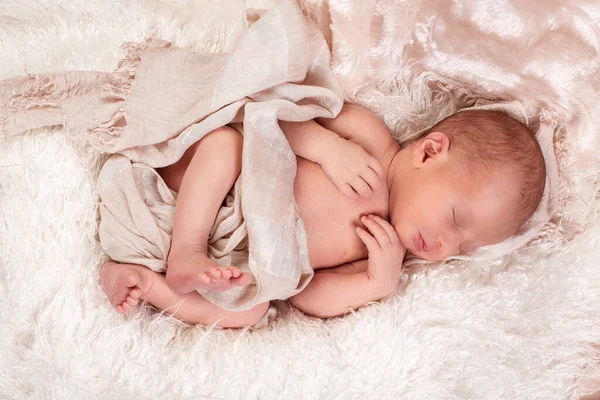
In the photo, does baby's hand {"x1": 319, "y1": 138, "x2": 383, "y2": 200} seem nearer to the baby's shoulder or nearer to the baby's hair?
the baby's shoulder

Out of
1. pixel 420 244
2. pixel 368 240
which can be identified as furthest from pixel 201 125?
pixel 420 244

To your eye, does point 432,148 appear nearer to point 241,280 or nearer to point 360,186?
point 360,186

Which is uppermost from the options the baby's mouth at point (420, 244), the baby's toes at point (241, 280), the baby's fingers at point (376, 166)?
the baby's fingers at point (376, 166)

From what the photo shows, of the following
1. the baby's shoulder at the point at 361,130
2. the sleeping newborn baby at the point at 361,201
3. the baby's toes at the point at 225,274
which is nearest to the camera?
the baby's toes at the point at 225,274

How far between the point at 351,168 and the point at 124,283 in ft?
1.79

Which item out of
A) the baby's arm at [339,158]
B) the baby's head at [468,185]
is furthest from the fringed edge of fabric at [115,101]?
the baby's head at [468,185]

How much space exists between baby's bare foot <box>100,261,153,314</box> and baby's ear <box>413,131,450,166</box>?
65 centimetres

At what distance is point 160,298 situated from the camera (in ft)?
4.47

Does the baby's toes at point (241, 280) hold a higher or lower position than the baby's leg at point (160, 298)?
higher

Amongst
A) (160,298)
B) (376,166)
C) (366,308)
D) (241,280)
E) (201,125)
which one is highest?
(201,125)

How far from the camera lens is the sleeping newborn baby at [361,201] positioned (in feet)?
4.38

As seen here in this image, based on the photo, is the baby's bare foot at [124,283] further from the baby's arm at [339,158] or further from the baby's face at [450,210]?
the baby's face at [450,210]

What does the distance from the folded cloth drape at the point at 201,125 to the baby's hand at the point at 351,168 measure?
0.09 metres

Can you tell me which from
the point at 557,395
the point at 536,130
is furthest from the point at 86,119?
the point at 557,395
